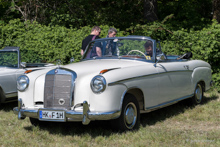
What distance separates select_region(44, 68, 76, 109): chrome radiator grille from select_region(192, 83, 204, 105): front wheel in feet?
11.9

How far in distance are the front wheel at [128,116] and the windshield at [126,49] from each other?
1.17 m

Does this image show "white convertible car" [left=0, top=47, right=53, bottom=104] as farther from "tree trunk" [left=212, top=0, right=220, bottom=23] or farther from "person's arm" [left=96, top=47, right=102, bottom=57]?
"tree trunk" [left=212, top=0, right=220, bottom=23]

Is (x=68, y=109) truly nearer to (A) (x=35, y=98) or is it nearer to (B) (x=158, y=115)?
(A) (x=35, y=98)

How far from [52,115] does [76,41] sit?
665 centimetres

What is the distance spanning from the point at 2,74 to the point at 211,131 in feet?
14.7

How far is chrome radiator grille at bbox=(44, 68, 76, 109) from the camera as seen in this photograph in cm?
534

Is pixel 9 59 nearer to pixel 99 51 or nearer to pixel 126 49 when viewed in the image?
pixel 99 51

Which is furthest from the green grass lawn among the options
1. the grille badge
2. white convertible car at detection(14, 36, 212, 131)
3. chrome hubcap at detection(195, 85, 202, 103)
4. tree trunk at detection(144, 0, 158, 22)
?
tree trunk at detection(144, 0, 158, 22)

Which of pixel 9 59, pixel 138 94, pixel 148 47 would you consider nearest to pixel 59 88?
pixel 138 94

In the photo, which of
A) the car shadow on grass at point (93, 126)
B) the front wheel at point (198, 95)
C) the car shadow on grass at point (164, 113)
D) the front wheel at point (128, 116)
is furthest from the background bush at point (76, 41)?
the front wheel at point (128, 116)

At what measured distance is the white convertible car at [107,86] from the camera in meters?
5.18

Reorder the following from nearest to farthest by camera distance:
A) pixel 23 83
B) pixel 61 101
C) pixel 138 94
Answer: pixel 61 101, pixel 23 83, pixel 138 94

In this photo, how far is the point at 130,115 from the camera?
224 inches

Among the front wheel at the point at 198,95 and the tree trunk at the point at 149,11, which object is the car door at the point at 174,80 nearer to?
the front wheel at the point at 198,95
